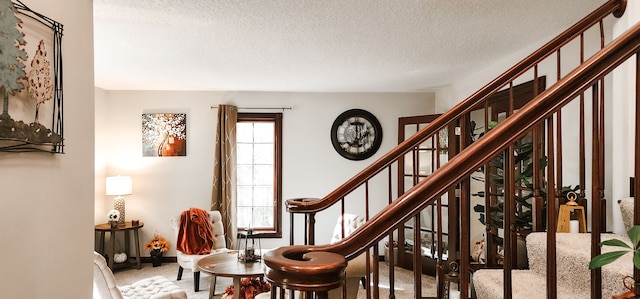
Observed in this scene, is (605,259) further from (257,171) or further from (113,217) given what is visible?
(113,217)

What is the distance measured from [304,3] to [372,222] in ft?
6.03

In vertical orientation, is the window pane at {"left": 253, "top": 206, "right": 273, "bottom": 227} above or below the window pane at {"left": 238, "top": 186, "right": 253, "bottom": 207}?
below

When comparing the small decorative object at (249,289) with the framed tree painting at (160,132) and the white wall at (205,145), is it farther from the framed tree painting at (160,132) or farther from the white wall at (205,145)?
the framed tree painting at (160,132)

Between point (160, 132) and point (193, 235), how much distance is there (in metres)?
1.71

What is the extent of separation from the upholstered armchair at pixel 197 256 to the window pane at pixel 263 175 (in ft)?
2.74

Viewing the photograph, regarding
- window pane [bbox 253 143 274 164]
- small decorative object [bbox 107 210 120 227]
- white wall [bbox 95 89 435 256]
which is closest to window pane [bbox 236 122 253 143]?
window pane [bbox 253 143 274 164]

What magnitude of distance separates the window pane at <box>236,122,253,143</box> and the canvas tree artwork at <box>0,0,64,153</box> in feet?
14.0

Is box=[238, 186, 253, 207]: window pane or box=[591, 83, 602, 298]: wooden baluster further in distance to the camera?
box=[238, 186, 253, 207]: window pane

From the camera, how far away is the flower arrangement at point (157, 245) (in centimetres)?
568

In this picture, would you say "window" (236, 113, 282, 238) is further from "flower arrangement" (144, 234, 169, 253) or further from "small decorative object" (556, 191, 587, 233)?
"small decorative object" (556, 191, 587, 233)

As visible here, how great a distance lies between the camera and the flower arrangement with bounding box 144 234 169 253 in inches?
224

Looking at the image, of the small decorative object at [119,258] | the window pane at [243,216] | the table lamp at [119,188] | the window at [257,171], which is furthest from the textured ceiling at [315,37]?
the small decorative object at [119,258]

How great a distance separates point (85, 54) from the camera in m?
2.07

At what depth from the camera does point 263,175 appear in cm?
612
